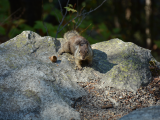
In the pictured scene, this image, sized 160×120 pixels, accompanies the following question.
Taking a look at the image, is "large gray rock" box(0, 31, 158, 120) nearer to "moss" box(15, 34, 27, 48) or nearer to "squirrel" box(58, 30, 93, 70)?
"moss" box(15, 34, 27, 48)

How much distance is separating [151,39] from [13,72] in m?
8.57

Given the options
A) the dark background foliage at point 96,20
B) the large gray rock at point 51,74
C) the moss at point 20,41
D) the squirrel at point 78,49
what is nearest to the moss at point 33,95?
the large gray rock at point 51,74

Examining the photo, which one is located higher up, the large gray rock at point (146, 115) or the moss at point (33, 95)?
the large gray rock at point (146, 115)

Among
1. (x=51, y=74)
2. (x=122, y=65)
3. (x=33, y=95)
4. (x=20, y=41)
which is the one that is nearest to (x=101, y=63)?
(x=122, y=65)

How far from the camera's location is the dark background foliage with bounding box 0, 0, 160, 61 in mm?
6641

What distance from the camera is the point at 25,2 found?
711cm

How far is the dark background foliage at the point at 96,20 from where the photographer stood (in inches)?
261

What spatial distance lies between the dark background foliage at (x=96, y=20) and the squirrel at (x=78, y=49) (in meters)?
1.61

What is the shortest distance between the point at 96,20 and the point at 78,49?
29.9 feet

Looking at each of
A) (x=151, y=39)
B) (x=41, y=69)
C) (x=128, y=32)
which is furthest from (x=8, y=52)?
(x=151, y=39)

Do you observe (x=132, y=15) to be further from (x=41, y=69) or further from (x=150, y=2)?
(x=41, y=69)

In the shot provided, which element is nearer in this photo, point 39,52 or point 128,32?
point 39,52

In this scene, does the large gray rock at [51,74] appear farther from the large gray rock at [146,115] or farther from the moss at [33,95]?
the large gray rock at [146,115]

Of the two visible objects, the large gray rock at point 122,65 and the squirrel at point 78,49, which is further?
the squirrel at point 78,49
